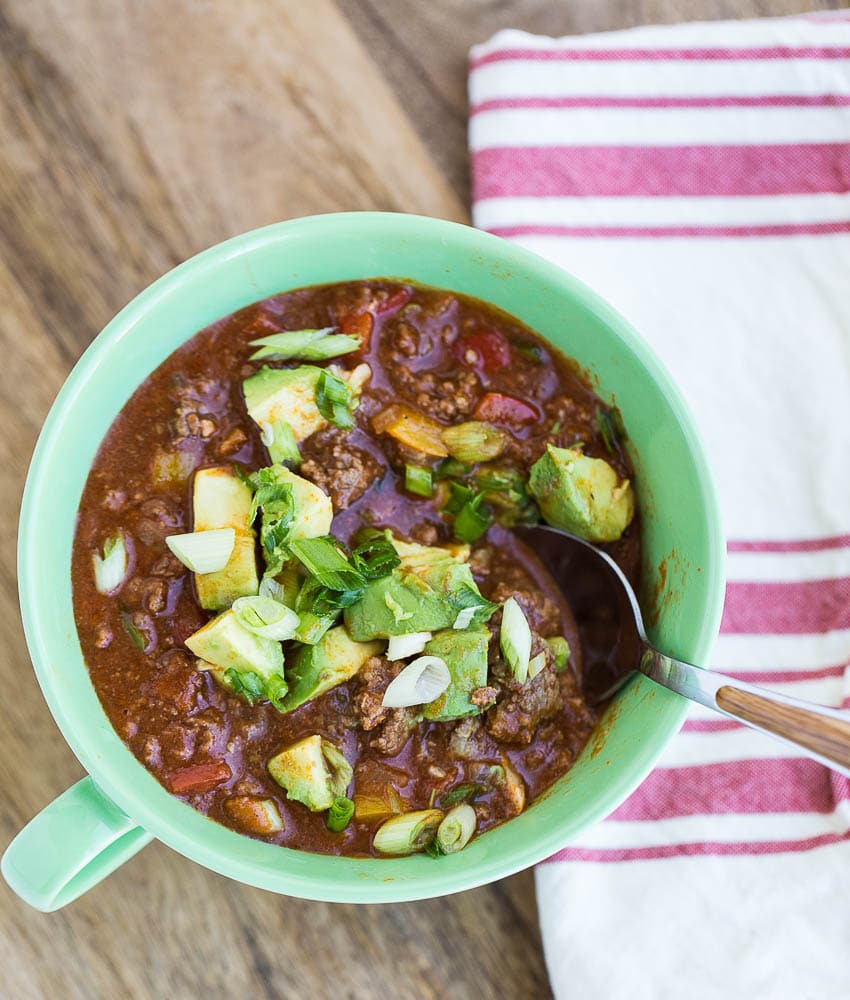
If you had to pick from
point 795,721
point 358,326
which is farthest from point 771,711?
point 358,326

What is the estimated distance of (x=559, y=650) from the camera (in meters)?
2.49

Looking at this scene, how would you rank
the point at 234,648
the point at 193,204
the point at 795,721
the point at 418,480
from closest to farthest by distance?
the point at 795,721, the point at 234,648, the point at 418,480, the point at 193,204

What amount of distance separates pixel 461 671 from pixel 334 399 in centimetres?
70

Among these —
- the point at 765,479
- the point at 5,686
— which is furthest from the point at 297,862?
the point at 765,479

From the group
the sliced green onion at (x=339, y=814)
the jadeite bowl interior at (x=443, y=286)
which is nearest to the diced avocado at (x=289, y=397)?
the jadeite bowl interior at (x=443, y=286)

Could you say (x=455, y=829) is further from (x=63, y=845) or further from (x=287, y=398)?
(x=287, y=398)

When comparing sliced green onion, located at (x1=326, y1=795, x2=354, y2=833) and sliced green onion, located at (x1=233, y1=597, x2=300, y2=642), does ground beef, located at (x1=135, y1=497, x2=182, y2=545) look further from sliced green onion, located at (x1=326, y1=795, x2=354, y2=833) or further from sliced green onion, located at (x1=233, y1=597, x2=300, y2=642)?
sliced green onion, located at (x1=326, y1=795, x2=354, y2=833)

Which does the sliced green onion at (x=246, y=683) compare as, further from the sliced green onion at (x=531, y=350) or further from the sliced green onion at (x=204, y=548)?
the sliced green onion at (x=531, y=350)

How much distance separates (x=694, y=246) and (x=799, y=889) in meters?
1.86

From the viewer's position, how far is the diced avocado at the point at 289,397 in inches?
92.8

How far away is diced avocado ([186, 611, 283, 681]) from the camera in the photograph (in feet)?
7.26

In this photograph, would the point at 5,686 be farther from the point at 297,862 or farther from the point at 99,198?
the point at 99,198

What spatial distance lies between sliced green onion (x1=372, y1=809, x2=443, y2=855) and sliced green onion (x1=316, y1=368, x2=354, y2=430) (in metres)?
0.93

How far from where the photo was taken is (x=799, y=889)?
110 inches
